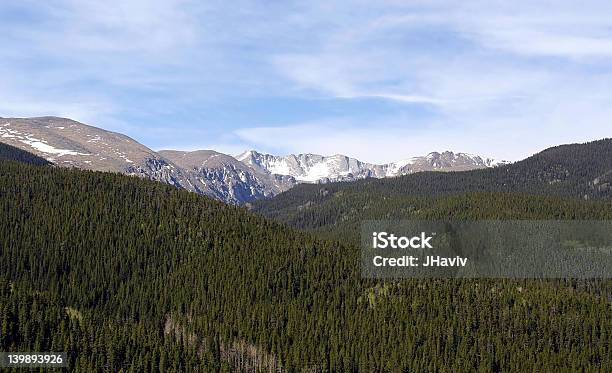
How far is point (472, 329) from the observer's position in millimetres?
199250

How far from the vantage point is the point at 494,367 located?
176125 millimetres

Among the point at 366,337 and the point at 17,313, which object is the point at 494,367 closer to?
the point at 366,337

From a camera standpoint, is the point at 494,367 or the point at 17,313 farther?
the point at 494,367

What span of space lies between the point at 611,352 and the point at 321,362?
3655 inches

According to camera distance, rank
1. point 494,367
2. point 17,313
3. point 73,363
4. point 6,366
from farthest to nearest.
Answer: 1. point 494,367
2. point 17,313
3. point 73,363
4. point 6,366

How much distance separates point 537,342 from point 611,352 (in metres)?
21.5

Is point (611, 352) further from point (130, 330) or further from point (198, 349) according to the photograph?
point (130, 330)

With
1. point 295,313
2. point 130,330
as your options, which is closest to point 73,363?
point 130,330

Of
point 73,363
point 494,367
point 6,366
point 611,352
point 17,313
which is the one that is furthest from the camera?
point 611,352

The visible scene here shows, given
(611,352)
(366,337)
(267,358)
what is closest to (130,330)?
(267,358)

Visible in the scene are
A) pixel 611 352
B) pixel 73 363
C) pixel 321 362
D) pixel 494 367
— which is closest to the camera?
pixel 73 363

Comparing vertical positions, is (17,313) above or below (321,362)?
above

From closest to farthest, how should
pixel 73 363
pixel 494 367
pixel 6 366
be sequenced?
pixel 6 366
pixel 73 363
pixel 494 367

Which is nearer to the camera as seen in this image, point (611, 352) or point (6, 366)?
point (6, 366)
